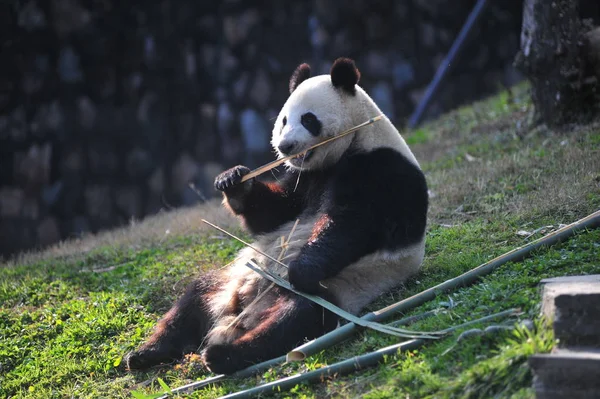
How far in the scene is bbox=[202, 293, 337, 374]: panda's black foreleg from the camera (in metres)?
3.57

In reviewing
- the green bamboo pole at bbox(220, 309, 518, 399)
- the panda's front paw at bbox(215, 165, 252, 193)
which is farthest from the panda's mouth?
the green bamboo pole at bbox(220, 309, 518, 399)

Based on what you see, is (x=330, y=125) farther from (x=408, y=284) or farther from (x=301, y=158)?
(x=408, y=284)

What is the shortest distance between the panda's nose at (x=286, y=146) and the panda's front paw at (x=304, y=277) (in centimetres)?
70

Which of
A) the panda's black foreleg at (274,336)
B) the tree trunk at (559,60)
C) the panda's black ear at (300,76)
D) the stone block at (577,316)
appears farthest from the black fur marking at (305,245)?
the tree trunk at (559,60)

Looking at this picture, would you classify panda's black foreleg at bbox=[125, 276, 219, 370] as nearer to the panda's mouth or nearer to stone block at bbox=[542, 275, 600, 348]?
the panda's mouth

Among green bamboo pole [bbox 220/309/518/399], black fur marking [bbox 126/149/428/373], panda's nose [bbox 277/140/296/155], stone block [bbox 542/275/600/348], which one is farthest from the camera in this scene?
panda's nose [bbox 277/140/296/155]

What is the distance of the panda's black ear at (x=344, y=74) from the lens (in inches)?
161

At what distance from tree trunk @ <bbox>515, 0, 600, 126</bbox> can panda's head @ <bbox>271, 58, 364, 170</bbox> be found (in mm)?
3150

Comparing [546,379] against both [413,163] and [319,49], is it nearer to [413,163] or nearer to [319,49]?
[413,163]

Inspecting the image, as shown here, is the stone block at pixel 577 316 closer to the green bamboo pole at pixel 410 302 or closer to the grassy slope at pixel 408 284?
the grassy slope at pixel 408 284

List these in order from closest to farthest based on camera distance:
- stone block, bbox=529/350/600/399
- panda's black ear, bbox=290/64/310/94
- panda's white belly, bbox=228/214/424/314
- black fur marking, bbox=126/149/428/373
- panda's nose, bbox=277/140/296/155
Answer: stone block, bbox=529/350/600/399 < black fur marking, bbox=126/149/428/373 < panda's white belly, bbox=228/214/424/314 < panda's nose, bbox=277/140/296/155 < panda's black ear, bbox=290/64/310/94

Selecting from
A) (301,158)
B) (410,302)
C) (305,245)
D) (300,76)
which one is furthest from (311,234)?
(300,76)

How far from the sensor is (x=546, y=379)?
2725 mm

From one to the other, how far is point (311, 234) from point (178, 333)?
969 mm
